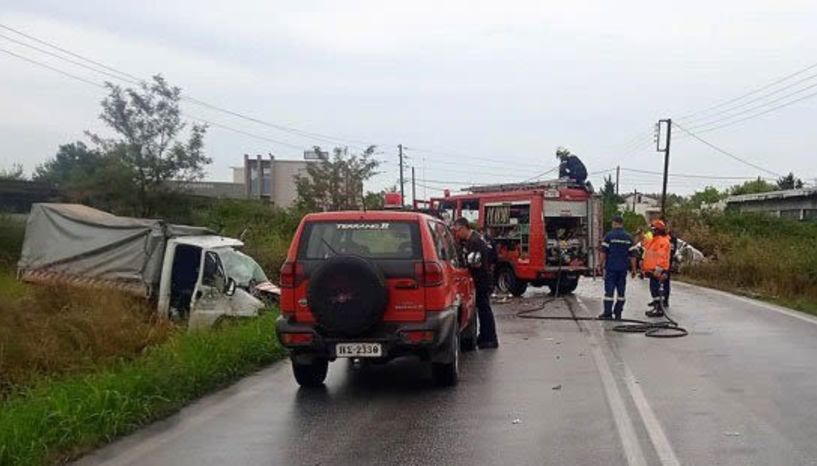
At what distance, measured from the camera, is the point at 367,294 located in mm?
8492

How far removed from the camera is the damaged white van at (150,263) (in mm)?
14547

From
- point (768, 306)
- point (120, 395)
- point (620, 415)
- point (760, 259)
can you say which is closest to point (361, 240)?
point (120, 395)

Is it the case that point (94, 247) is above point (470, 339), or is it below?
above

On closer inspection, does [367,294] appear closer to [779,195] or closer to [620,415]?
[620,415]

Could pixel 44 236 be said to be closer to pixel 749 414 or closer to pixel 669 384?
pixel 669 384

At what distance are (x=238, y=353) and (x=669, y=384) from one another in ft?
16.0

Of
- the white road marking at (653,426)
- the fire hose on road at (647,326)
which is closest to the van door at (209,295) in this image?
the fire hose on road at (647,326)

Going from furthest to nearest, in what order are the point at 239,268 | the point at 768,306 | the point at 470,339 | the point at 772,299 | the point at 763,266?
the point at 763,266, the point at 772,299, the point at 768,306, the point at 239,268, the point at 470,339

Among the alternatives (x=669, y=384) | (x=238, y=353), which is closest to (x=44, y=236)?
(x=238, y=353)

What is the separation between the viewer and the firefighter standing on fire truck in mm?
16219

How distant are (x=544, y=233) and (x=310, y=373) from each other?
12019 mm

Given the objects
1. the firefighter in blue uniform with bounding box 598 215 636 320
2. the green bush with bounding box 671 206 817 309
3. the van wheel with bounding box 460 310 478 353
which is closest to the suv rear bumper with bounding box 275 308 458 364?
the van wheel with bounding box 460 310 478 353

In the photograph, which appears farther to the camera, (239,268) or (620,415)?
(239,268)

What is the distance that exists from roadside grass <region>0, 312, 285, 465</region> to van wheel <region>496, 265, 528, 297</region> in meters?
10.3
